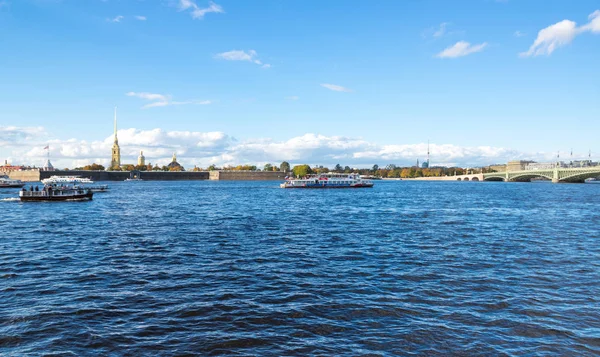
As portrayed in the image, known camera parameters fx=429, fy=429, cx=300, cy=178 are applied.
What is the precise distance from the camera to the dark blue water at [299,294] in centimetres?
1116

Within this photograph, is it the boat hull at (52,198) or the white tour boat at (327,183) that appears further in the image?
the white tour boat at (327,183)

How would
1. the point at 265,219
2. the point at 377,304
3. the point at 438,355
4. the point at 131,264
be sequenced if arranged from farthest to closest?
1. the point at 265,219
2. the point at 131,264
3. the point at 377,304
4. the point at 438,355

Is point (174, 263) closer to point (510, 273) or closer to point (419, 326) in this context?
point (419, 326)

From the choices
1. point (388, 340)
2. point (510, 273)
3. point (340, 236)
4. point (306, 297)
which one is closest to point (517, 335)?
point (388, 340)

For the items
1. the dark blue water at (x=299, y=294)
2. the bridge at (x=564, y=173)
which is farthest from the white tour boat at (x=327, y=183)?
the dark blue water at (x=299, y=294)

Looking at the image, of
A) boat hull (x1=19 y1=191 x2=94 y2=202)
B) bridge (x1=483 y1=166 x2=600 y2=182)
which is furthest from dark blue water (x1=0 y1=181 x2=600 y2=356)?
bridge (x1=483 y1=166 x2=600 y2=182)

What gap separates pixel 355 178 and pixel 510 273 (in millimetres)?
130735

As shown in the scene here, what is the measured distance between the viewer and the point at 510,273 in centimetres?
1884

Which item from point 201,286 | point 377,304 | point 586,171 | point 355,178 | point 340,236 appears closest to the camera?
point 377,304

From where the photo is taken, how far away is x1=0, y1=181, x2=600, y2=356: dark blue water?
1116cm

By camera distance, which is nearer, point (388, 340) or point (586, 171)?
point (388, 340)

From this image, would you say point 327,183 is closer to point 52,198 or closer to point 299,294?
point 52,198

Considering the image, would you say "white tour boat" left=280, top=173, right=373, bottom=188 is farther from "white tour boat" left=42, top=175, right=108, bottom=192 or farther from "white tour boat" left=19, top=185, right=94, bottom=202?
"white tour boat" left=19, top=185, right=94, bottom=202

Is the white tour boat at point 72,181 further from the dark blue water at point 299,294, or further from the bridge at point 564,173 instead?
the bridge at point 564,173
